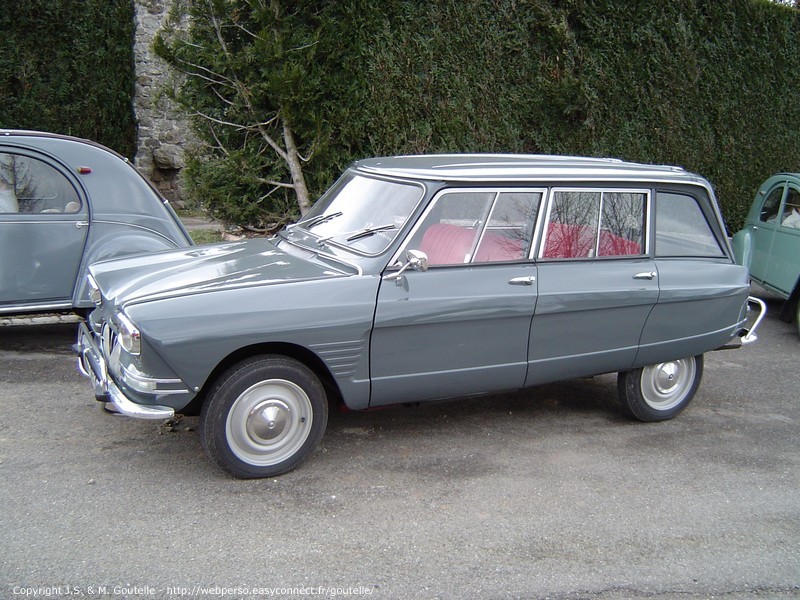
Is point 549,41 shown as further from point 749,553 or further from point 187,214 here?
point 749,553

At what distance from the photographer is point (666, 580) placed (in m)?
3.36

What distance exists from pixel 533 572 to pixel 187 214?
1145cm

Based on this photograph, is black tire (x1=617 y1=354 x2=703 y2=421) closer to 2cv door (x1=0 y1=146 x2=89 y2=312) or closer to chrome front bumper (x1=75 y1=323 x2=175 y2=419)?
chrome front bumper (x1=75 y1=323 x2=175 y2=419)

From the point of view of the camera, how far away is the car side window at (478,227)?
4.39 m

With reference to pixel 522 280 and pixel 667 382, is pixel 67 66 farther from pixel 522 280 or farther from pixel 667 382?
pixel 667 382

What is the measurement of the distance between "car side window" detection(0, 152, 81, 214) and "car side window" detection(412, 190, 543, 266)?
3607 millimetres

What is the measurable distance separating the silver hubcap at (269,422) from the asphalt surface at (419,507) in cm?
18

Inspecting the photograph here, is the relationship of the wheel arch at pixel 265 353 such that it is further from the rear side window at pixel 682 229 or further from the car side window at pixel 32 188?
the car side window at pixel 32 188

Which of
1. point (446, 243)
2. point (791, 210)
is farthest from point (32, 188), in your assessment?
point (791, 210)

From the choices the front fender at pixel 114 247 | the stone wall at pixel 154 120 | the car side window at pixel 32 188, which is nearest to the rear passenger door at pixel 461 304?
the front fender at pixel 114 247

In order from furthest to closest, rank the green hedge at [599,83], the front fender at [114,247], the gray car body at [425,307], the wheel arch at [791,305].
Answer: the green hedge at [599,83]
the wheel arch at [791,305]
the front fender at [114,247]
the gray car body at [425,307]

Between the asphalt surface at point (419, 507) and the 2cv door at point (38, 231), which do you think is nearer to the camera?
the asphalt surface at point (419, 507)

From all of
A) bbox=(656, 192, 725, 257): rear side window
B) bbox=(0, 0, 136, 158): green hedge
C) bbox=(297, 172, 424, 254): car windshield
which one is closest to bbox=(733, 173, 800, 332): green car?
bbox=(656, 192, 725, 257): rear side window

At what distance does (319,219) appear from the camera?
504 centimetres
